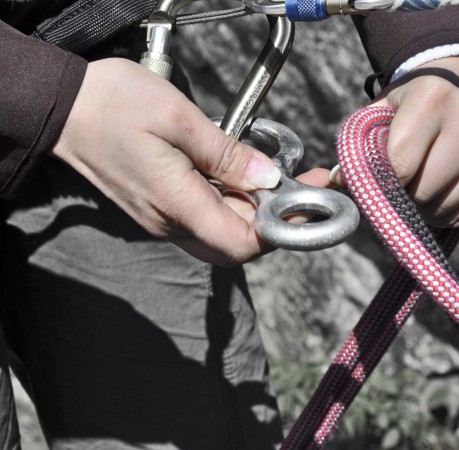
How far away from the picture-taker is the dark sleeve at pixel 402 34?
887mm

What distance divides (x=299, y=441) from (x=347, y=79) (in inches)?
39.2

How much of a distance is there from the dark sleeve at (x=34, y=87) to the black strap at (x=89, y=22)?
0.13 meters

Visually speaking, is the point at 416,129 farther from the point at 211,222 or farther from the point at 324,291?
the point at 324,291

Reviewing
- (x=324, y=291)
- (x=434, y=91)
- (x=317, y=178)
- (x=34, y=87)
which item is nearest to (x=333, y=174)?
(x=317, y=178)

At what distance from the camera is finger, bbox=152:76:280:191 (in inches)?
29.5

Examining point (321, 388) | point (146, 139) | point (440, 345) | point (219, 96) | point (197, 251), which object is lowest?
point (440, 345)

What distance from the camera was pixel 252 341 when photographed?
125 centimetres

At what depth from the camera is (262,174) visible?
2.54 feet

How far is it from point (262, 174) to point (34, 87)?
0.71 ft

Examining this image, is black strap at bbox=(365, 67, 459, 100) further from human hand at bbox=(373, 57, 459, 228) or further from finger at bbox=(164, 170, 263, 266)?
finger at bbox=(164, 170, 263, 266)

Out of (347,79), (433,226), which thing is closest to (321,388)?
(433,226)

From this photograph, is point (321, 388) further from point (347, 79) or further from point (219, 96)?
point (219, 96)

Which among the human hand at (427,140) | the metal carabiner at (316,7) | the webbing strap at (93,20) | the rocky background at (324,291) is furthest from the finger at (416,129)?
the rocky background at (324,291)

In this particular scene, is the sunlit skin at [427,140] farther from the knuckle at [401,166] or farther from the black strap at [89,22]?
the black strap at [89,22]
